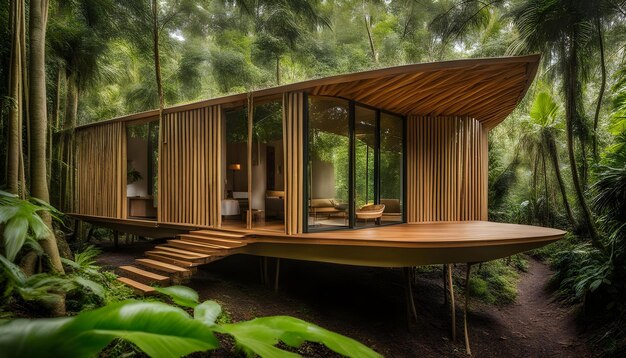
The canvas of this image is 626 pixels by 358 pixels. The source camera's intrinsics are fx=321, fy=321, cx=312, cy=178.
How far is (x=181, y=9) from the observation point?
26.4ft

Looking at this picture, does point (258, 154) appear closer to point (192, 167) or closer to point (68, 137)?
point (192, 167)

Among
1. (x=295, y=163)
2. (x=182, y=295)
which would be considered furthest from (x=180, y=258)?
(x=182, y=295)

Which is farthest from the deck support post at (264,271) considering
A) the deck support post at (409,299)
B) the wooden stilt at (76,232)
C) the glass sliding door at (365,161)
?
the wooden stilt at (76,232)

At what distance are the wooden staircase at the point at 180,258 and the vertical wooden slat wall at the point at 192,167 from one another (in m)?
0.55

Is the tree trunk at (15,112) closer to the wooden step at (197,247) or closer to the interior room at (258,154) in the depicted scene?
the wooden step at (197,247)

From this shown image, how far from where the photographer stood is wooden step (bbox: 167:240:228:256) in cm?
493

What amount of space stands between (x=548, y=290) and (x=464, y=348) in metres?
4.10

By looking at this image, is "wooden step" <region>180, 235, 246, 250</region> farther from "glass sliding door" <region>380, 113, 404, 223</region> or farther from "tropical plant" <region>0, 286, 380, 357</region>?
"tropical plant" <region>0, 286, 380, 357</region>

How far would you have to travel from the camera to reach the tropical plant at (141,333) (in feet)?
1.95

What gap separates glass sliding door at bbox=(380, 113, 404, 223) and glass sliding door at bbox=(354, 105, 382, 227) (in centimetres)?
21

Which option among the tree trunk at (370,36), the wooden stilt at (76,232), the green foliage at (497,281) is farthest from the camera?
the tree trunk at (370,36)

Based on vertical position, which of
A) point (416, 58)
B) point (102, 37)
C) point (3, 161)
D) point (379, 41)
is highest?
point (379, 41)

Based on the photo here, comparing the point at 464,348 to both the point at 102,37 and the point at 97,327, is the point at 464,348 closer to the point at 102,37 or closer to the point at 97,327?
the point at 97,327

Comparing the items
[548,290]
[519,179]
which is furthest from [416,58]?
[548,290]
